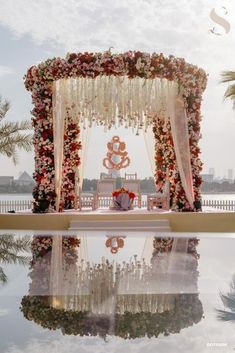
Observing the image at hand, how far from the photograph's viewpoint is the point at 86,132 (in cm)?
1310

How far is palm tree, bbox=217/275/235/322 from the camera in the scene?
3885 mm

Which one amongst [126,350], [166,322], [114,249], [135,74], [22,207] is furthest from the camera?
[22,207]

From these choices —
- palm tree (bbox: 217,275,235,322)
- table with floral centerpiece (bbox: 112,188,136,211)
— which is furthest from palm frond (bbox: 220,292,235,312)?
table with floral centerpiece (bbox: 112,188,136,211)

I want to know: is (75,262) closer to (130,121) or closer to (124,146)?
(130,121)

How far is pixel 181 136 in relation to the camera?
1184 cm

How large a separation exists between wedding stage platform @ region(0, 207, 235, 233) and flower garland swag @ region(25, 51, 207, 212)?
0.55 m

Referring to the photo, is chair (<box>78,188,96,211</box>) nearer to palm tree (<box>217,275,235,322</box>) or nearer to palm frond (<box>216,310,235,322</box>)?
palm tree (<box>217,275,235,322</box>)

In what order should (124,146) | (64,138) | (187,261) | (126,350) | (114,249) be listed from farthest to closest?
(124,146) < (64,138) < (114,249) < (187,261) < (126,350)

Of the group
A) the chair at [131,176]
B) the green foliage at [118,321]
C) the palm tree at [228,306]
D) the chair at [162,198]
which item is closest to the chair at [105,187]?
the chair at [131,176]

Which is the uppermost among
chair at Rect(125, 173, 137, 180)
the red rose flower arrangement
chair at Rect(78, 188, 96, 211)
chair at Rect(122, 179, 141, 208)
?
chair at Rect(125, 173, 137, 180)

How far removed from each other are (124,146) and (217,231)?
3.91m

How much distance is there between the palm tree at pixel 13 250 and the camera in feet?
23.1

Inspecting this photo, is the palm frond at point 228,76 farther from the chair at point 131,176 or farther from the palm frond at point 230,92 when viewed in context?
the chair at point 131,176

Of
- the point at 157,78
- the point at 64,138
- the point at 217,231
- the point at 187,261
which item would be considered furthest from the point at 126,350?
the point at 64,138
